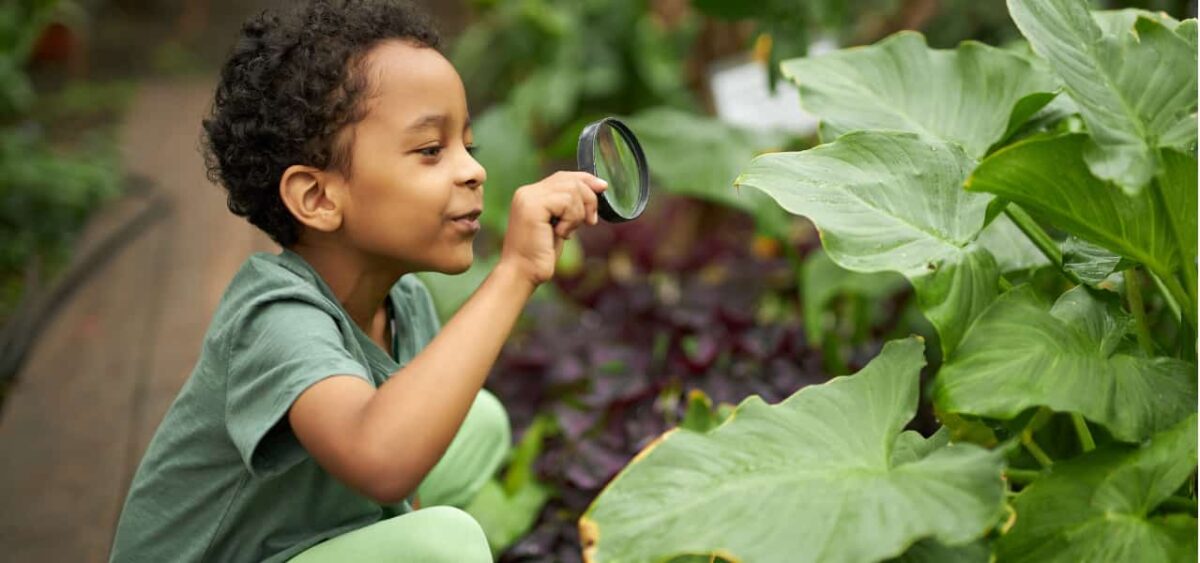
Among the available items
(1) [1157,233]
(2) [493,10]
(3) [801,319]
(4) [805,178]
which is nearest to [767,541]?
(4) [805,178]

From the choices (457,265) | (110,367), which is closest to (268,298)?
(457,265)

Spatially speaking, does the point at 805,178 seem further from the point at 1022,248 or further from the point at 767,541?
the point at 1022,248

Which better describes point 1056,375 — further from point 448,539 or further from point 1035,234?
point 448,539

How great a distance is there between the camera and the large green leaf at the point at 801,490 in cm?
111

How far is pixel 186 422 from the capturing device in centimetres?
152

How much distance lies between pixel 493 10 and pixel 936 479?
3.19m

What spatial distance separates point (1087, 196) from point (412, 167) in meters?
0.72

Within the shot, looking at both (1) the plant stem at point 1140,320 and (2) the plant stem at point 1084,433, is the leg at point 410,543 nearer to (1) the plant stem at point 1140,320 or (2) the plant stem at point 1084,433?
(2) the plant stem at point 1084,433

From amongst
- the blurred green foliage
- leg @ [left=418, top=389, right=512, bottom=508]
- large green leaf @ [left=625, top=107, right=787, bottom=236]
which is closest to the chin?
leg @ [left=418, top=389, right=512, bottom=508]

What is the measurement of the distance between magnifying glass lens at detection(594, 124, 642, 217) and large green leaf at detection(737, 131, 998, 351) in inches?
7.2

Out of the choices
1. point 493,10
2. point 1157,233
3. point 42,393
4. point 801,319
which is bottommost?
point 801,319

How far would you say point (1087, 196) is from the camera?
1316 millimetres

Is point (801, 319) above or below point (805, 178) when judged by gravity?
below

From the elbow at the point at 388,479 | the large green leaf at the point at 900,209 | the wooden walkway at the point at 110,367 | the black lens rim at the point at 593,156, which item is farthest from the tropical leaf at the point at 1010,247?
the wooden walkway at the point at 110,367
